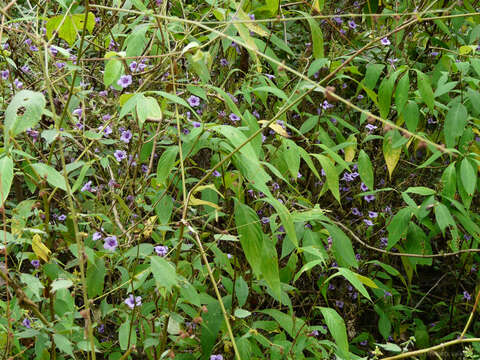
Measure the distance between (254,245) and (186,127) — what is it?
675 millimetres

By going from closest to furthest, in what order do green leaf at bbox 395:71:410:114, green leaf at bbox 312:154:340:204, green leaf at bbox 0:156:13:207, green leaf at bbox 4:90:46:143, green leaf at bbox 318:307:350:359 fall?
green leaf at bbox 4:90:46:143
green leaf at bbox 0:156:13:207
green leaf at bbox 318:307:350:359
green leaf at bbox 312:154:340:204
green leaf at bbox 395:71:410:114

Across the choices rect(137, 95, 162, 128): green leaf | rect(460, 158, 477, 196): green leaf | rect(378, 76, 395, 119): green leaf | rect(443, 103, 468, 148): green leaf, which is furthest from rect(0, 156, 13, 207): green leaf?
rect(443, 103, 468, 148): green leaf

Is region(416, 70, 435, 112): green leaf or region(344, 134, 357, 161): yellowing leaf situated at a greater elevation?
region(416, 70, 435, 112): green leaf

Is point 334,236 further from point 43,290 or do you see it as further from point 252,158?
point 43,290

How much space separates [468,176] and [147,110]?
1.33 m

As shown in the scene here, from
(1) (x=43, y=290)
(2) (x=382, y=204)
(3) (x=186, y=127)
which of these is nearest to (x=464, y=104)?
(2) (x=382, y=204)

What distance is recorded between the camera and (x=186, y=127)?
203 centimetres

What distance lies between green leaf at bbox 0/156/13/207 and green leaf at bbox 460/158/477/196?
5.13 ft

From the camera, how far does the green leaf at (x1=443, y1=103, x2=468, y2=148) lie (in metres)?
2.35

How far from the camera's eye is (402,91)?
2.25 metres

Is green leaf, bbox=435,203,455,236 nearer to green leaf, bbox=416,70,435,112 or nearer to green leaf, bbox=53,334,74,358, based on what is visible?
green leaf, bbox=416,70,435,112

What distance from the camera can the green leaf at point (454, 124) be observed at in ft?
7.72

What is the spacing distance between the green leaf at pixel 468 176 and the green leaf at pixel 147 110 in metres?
1.29

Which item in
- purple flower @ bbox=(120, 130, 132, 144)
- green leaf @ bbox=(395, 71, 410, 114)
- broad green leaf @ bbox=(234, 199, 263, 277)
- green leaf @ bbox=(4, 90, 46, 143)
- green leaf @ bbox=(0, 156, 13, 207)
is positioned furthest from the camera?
green leaf @ bbox=(395, 71, 410, 114)
